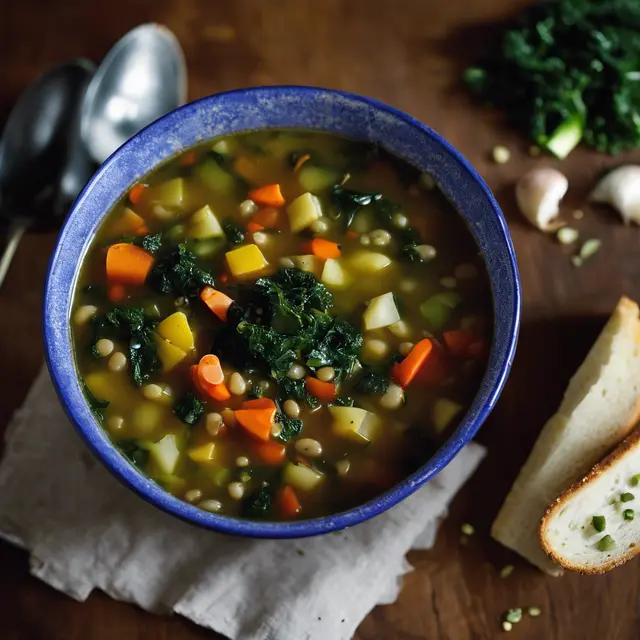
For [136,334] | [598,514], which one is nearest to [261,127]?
[136,334]

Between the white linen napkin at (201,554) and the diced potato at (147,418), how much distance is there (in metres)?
0.55

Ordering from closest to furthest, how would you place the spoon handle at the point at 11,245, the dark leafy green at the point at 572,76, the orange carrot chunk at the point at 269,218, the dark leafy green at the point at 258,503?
the dark leafy green at the point at 258,503, the orange carrot chunk at the point at 269,218, the spoon handle at the point at 11,245, the dark leafy green at the point at 572,76

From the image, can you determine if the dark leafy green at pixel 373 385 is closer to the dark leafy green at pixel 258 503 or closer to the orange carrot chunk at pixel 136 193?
the dark leafy green at pixel 258 503

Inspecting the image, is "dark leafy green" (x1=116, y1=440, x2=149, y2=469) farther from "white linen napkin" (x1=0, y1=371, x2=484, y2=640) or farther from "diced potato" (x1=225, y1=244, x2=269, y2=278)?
"diced potato" (x1=225, y1=244, x2=269, y2=278)

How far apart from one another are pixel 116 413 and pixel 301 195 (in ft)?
3.55

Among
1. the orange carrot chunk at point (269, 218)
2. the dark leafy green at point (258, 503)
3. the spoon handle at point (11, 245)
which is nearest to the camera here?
the dark leafy green at point (258, 503)

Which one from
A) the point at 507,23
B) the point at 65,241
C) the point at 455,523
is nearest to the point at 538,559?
the point at 455,523

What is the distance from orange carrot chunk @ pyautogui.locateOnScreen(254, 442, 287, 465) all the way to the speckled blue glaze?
260 millimetres

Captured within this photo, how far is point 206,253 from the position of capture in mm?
3318

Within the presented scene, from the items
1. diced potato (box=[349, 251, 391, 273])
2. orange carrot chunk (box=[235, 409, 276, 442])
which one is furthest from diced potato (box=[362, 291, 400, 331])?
orange carrot chunk (box=[235, 409, 276, 442])

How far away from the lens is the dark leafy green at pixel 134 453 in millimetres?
3088

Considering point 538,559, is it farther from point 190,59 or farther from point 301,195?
point 190,59

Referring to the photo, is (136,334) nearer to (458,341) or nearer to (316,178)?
(316,178)

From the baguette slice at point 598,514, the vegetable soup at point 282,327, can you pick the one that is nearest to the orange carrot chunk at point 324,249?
the vegetable soup at point 282,327
